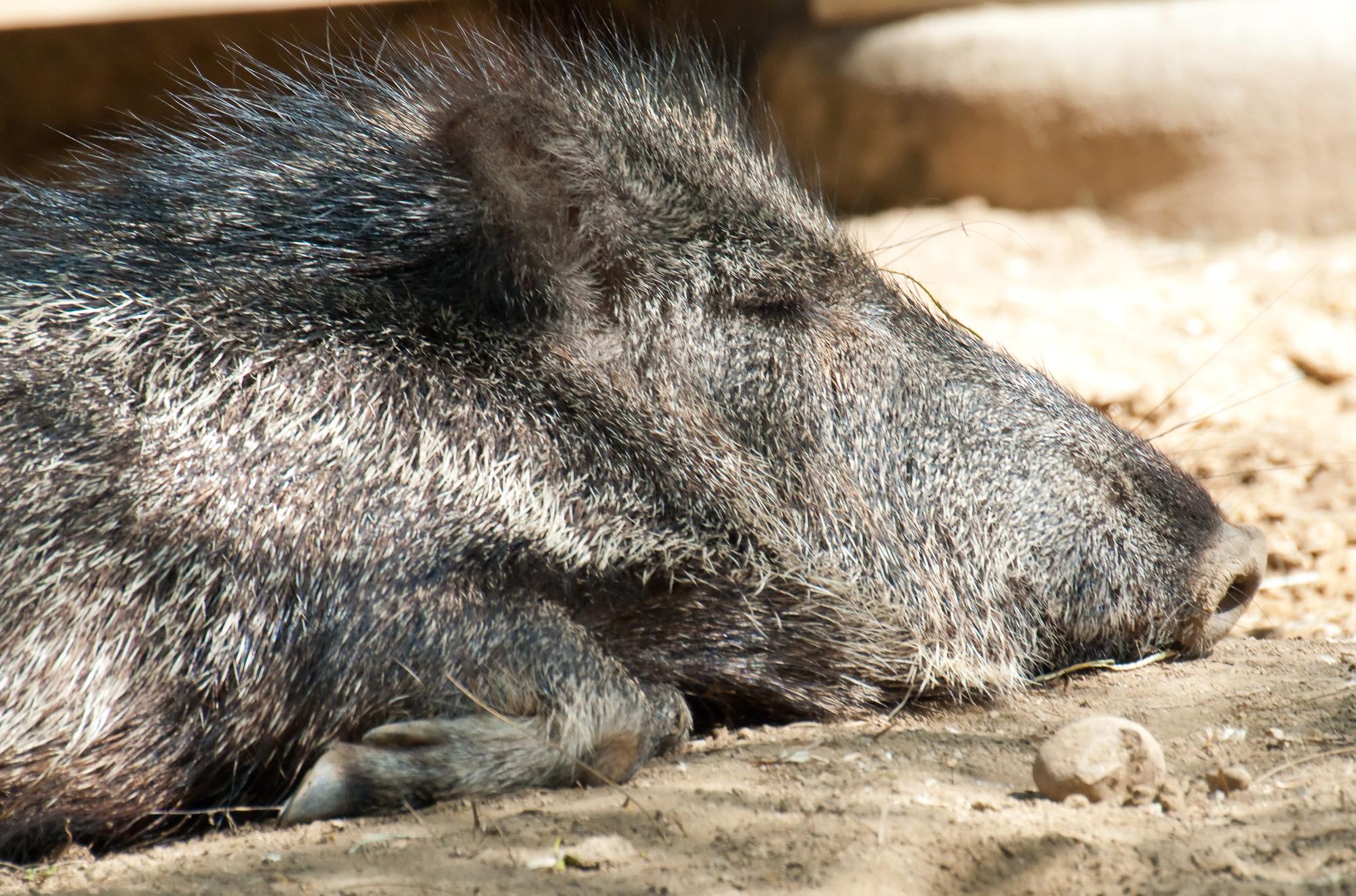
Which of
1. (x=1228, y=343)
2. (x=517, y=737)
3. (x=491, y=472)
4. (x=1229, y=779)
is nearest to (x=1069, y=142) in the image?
(x=1228, y=343)

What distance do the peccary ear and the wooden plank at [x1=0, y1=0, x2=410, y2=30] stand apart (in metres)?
4.01

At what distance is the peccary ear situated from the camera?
8.57ft

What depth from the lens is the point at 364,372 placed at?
8.01ft

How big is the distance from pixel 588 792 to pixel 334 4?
540 cm

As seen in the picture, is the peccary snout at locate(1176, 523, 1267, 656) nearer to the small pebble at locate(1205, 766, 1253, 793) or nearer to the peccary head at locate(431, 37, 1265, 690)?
the peccary head at locate(431, 37, 1265, 690)

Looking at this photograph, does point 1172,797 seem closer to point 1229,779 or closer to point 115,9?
point 1229,779

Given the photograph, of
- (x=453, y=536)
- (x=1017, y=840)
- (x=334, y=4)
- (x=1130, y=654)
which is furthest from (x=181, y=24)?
(x=1017, y=840)

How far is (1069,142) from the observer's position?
6.56 meters

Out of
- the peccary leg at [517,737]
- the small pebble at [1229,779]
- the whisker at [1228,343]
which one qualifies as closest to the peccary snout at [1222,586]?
the small pebble at [1229,779]

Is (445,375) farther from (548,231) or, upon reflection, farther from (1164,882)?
(1164,882)

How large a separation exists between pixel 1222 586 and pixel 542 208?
59.2 inches

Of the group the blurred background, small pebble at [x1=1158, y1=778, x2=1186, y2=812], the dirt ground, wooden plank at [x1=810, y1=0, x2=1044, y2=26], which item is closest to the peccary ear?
the dirt ground

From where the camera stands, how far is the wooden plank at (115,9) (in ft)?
20.8

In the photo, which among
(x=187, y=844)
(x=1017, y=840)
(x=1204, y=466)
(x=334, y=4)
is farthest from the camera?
(x=334, y=4)
